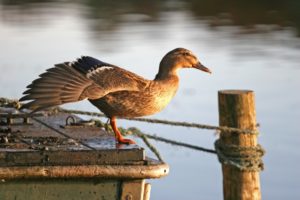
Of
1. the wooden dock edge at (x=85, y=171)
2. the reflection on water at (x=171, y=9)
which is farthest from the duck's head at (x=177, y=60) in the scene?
the reflection on water at (x=171, y=9)

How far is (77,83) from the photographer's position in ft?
21.7

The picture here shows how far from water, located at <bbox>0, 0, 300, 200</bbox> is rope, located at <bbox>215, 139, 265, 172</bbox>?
7.09 ft

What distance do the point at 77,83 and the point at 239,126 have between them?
101cm

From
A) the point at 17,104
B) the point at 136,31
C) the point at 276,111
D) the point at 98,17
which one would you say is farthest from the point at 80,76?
the point at 98,17

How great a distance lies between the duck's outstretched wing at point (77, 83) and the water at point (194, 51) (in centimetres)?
A: 233

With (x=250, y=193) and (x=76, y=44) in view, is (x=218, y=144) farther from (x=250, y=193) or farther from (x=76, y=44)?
(x=76, y=44)

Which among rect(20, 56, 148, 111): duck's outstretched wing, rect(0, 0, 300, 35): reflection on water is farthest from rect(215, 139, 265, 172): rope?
rect(0, 0, 300, 35): reflection on water

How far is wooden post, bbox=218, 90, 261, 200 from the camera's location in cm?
665

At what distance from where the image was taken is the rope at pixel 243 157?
670 cm

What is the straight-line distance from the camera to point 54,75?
6605mm

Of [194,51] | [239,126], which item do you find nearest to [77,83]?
[239,126]

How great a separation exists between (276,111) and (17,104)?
17.1ft

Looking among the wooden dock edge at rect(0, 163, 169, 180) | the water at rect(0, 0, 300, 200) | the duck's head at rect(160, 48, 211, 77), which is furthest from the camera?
the water at rect(0, 0, 300, 200)

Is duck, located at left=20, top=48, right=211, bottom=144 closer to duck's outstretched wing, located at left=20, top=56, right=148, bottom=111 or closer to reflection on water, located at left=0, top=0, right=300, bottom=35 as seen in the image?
duck's outstretched wing, located at left=20, top=56, right=148, bottom=111
